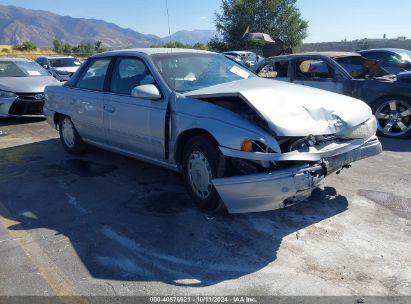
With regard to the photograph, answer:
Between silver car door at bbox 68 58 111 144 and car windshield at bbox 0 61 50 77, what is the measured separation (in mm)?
5030

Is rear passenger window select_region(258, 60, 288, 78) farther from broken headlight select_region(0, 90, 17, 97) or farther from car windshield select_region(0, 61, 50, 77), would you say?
car windshield select_region(0, 61, 50, 77)

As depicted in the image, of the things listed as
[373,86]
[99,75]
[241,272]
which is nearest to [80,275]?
[241,272]

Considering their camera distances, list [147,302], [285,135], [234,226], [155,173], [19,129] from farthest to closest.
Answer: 1. [19,129]
2. [155,173]
3. [234,226]
4. [285,135]
5. [147,302]

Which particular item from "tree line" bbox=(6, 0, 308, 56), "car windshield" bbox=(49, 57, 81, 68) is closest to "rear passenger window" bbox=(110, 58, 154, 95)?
"car windshield" bbox=(49, 57, 81, 68)

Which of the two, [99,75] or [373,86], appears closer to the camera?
[99,75]

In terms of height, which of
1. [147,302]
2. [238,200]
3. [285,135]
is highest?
[285,135]

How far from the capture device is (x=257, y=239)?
3.70 meters

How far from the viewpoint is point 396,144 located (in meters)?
7.01

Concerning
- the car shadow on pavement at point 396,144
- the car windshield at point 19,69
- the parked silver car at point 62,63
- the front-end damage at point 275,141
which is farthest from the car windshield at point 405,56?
the parked silver car at point 62,63

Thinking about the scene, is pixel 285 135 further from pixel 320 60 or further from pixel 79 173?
pixel 320 60

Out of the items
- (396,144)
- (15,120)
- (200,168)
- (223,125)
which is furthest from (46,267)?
(15,120)

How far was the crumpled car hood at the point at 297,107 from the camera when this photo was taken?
12.2 feet

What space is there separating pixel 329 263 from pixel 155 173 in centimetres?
288

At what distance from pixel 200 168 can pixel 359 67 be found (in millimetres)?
5682
